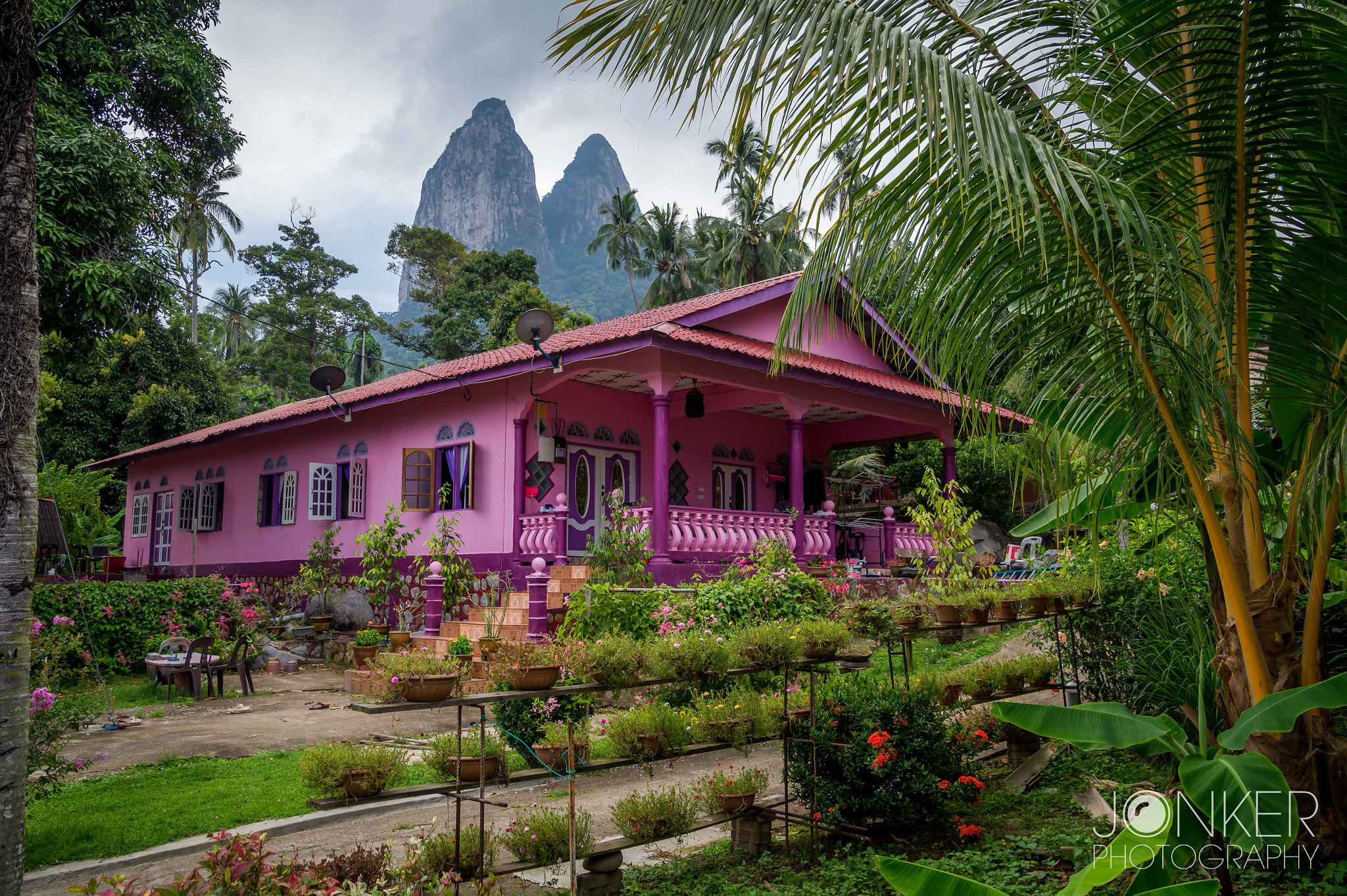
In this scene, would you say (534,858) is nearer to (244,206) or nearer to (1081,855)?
(1081,855)

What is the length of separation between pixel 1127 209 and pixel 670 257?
35748 millimetres

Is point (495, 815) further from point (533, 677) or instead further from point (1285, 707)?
point (1285, 707)

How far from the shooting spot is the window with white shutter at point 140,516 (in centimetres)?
2191

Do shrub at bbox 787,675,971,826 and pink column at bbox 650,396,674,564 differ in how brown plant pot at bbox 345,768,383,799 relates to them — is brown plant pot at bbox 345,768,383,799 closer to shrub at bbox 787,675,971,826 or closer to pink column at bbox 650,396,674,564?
shrub at bbox 787,675,971,826

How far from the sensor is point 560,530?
39.3 feet

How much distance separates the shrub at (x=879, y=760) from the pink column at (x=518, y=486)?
754cm

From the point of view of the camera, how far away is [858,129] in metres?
3.37

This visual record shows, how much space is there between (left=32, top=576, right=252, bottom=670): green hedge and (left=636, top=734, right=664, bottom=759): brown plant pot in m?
8.96

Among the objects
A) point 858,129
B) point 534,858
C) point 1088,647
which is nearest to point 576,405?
point 1088,647

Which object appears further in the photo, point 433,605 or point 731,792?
point 433,605

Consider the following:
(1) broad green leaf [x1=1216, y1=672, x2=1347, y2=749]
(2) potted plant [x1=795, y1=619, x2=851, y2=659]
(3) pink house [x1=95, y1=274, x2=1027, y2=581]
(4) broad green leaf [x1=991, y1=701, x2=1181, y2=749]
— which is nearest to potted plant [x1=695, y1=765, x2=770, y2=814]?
(2) potted plant [x1=795, y1=619, x2=851, y2=659]

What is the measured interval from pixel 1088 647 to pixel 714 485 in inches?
357

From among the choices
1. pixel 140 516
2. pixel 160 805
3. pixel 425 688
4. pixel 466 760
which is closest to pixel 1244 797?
pixel 425 688

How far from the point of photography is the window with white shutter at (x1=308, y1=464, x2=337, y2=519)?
52.5ft
